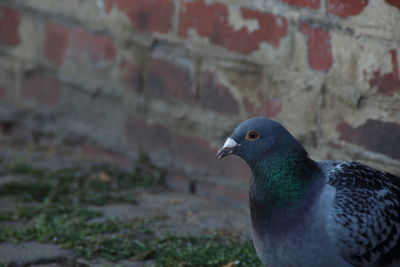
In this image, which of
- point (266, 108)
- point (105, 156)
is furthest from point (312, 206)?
point (105, 156)

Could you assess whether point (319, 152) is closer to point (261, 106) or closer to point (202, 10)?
point (261, 106)

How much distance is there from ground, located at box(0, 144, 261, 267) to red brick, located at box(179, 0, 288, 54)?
0.77m

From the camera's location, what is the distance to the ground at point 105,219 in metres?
3.18

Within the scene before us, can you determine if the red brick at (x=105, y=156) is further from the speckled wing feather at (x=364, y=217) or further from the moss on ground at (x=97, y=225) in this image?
the speckled wing feather at (x=364, y=217)

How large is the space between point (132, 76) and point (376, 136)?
1.56 m

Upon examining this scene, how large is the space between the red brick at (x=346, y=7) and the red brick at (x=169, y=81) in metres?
0.96

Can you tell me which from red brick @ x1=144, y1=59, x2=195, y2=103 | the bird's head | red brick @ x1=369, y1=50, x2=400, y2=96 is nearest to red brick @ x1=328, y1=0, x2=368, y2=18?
red brick @ x1=369, y1=50, x2=400, y2=96

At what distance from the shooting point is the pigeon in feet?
8.79

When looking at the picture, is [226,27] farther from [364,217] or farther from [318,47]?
[364,217]

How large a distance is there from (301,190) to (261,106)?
1.03 metres

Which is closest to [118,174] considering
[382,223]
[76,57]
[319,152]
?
[76,57]

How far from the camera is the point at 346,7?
3.27 m

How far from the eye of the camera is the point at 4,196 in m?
3.86

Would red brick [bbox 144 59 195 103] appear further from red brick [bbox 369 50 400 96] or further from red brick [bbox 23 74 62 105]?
red brick [bbox 369 50 400 96]
